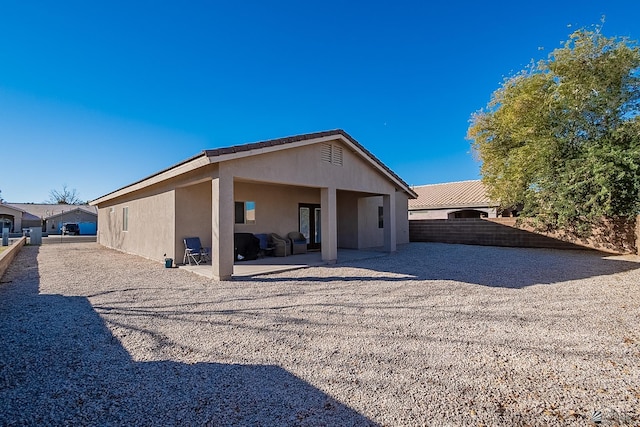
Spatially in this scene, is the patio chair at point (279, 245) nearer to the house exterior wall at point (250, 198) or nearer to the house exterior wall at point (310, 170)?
the house exterior wall at point (250, 198)

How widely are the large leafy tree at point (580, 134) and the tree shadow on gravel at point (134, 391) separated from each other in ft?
49.1

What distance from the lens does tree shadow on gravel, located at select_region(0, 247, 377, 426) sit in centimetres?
247

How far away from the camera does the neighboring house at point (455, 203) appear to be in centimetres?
2167

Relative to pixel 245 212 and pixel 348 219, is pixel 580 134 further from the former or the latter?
pixel 245 212

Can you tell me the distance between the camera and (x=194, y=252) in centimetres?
1014

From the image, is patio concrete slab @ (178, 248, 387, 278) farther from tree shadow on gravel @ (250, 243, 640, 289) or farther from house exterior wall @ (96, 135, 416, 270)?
house exterior wall @ (96, 135, 416, 270)

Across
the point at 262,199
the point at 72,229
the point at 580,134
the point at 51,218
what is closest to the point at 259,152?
the point at 262,199

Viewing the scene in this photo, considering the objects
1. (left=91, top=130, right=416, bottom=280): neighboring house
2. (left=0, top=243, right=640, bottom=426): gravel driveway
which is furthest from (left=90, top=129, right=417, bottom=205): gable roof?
(left=0, top=243, right=640, bottom=426): gravel driveway

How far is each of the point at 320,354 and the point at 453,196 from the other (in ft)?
75.8

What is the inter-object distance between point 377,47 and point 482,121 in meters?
9.29

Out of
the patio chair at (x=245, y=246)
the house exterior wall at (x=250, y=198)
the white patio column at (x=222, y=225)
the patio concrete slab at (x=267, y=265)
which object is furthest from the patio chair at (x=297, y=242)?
the white patio column at (x=222, y=225)

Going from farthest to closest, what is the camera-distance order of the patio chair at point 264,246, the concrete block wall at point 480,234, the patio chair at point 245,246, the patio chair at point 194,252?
the concrete block wall at point 480,234 → the patio chair at point 264,246 → the patio chair at point 245,246 → the patio chair at point 194,252

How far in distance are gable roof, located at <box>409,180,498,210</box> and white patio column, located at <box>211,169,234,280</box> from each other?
18.3 m

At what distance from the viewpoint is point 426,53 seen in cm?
1482
